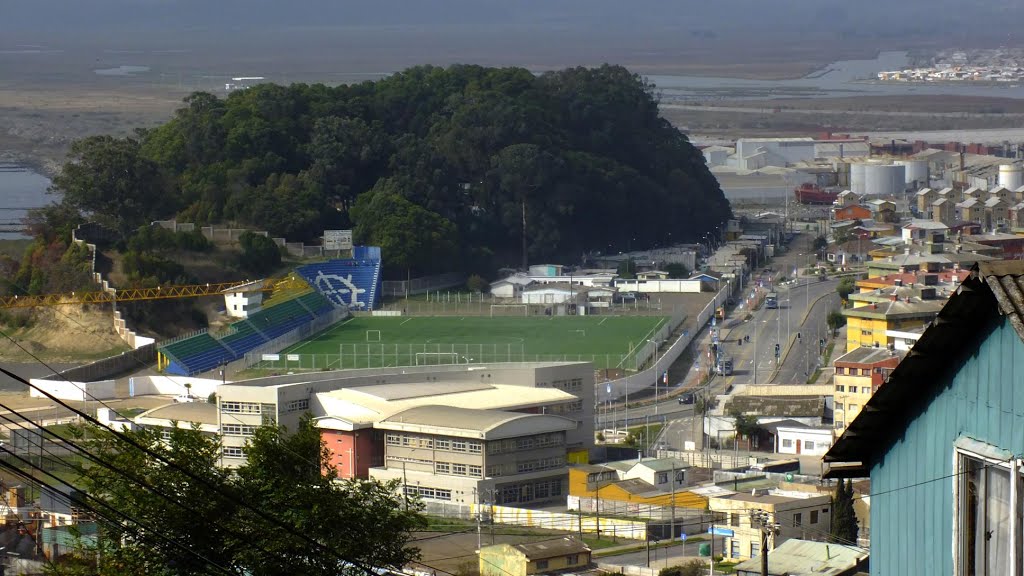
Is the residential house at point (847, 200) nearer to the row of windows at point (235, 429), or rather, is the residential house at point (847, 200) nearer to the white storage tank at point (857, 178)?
the white storage tank at point (857, 178)

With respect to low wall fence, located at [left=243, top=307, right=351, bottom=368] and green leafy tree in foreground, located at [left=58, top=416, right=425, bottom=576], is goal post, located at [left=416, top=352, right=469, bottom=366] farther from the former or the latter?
green leafy tree in foreground, located at [left=58, top=416, right=425, bottom=576]

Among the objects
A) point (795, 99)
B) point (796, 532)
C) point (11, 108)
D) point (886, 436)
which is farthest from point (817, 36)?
point (886, 436)

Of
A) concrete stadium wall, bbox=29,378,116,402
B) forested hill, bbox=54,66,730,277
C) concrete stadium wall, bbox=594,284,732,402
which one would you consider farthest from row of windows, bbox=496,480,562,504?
forested hill, bbox=54,66,730,277

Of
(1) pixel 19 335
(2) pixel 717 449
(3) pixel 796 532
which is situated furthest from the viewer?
(1) pixel 19 335

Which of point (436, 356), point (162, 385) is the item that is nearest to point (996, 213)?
point (436, 356)

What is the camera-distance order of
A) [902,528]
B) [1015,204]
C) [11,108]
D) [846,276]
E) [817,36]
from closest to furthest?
1. [902,528]
2. [846,276]
3. [1015,204]
4. [11,108]
5. [817,36]

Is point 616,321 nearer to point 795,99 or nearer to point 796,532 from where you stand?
point 796,532

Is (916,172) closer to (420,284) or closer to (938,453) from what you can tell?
(420,284)
